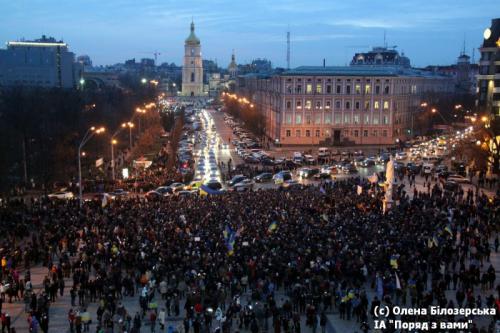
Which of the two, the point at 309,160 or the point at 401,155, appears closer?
the point at 309,160

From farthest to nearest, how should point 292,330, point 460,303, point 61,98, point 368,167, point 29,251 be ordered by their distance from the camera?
point 61,98
point 368,167
point 29,251
point 460,303
point 292,330

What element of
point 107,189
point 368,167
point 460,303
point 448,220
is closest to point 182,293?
point 460,303

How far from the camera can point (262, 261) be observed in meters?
21.3

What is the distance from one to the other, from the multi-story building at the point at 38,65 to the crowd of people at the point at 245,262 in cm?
10702

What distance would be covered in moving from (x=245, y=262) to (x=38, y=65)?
124 m

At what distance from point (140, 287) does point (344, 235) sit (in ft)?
29.5

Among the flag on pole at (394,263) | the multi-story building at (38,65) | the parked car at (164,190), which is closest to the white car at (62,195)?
the parked car at (164,190)

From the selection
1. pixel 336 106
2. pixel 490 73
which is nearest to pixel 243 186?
pixel 336 106

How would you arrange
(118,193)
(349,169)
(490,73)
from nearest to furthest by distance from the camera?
(118,193) < (349,169) < (490,73)

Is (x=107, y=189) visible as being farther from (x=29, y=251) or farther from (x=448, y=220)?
(x=448, y=220)

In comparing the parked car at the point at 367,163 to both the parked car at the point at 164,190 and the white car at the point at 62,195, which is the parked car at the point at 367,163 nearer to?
the parked car at the point at 164,190

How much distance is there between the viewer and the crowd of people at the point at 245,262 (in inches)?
723

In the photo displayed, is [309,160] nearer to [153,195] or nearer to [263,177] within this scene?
[263,177]

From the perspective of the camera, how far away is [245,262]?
21562 mm
